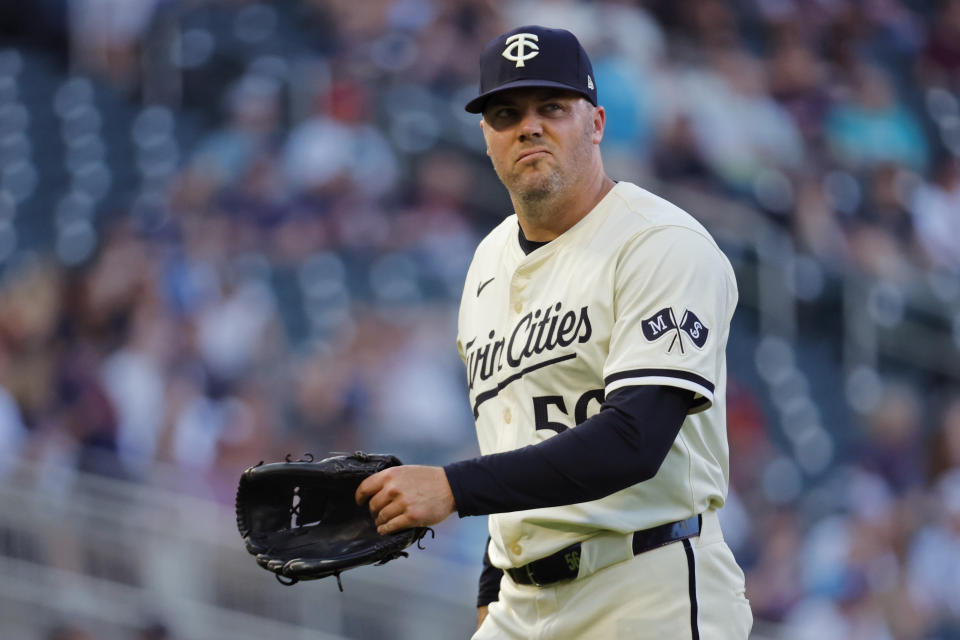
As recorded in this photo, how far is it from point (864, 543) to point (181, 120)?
4.54m

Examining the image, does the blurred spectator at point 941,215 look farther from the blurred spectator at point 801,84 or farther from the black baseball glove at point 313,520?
the black baseball glove at point 313,520

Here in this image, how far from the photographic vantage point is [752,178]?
332 inches

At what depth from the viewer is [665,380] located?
229 cm

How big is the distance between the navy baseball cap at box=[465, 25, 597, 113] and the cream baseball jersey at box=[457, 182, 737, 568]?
→ 25cm

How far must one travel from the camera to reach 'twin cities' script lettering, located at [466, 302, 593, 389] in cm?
249

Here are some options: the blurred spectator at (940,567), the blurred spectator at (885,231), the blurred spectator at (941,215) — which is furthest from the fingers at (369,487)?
the blurred spectator at (941,215)

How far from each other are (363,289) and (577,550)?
475 centimetres

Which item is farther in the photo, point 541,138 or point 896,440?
point 896,440

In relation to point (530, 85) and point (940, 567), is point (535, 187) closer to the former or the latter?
point (530, 85)

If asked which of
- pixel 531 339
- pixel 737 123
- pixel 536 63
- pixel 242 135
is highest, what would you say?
pixel 737 123

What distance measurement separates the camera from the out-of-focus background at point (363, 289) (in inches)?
216

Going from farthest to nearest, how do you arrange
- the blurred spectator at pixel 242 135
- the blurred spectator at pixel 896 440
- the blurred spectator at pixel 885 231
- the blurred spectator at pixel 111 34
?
1. the blurred spectator at pixel 885 231
2. the blurred spectator at pixel 111 34
3. the blurred spectator at pixel 896 440
4. the blurred spectator at pixel 242 135

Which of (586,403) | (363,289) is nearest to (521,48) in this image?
(586,403)

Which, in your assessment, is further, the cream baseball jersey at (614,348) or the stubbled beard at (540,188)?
the stubbled beard at (540,188)
